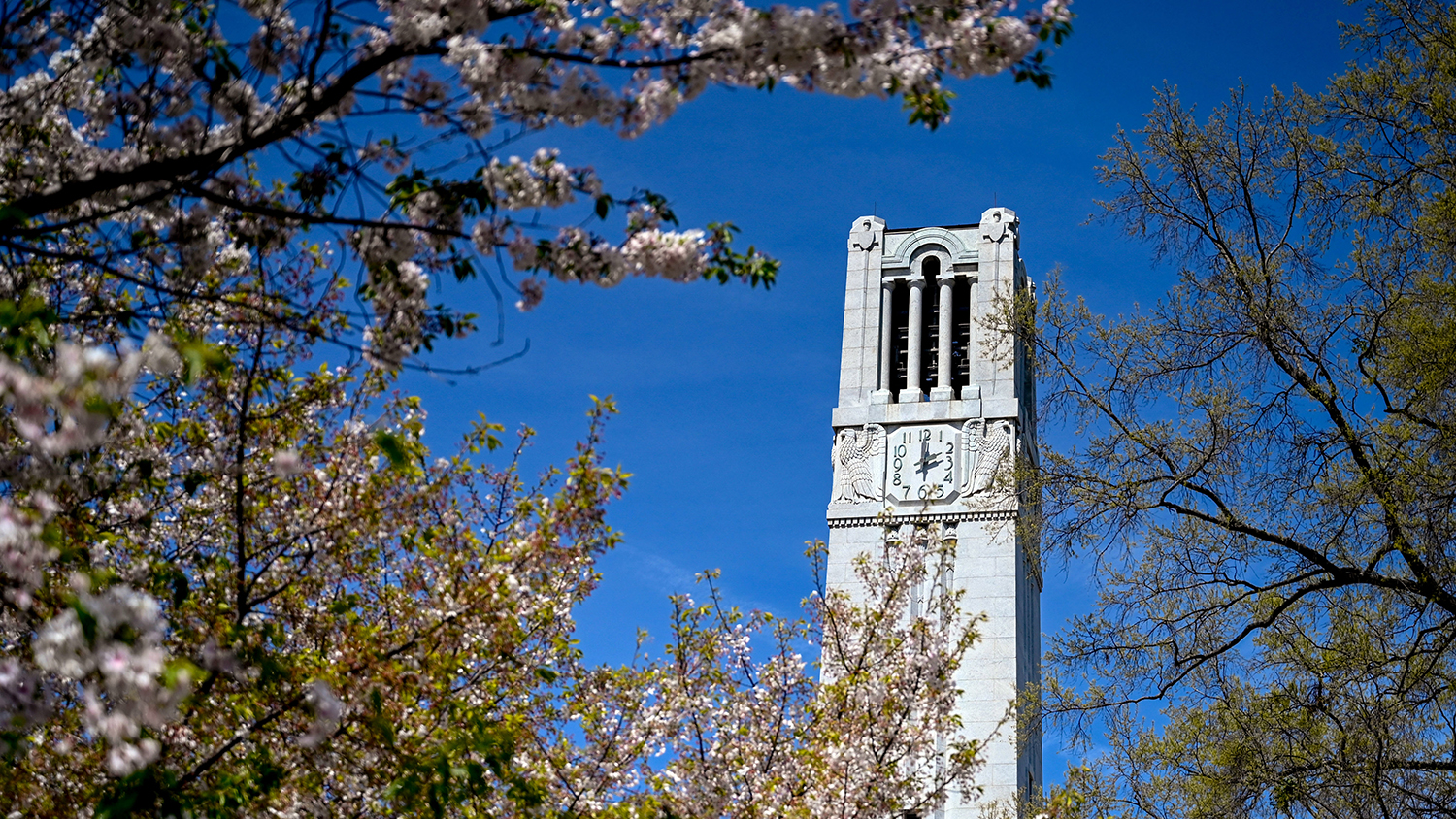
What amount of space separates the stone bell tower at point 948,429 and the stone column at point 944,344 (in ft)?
0.13

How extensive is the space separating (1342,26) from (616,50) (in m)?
9.58

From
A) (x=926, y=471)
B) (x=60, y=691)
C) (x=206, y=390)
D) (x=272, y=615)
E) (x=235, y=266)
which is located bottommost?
(x=60, y=691)

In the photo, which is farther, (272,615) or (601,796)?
(601,796)

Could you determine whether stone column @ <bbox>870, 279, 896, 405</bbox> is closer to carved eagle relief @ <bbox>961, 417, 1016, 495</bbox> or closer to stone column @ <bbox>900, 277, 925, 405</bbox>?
stone column @ <bbox>900, 277, 925, 405</bbox>

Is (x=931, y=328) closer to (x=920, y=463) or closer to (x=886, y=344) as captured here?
(x=886, y=344)

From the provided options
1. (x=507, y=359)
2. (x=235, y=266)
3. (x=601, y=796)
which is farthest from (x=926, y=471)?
(x=507, y=359)

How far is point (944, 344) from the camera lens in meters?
39.1

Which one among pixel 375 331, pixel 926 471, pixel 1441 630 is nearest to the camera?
pixel 375 331

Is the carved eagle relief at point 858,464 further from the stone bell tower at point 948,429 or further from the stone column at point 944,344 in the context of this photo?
the stone column at point 944,344

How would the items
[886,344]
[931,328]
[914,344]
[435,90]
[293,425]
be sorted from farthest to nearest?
[931,328] → [886,344] → [914,344] → [293,425] → [435,90]

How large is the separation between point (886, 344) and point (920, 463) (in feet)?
13.3

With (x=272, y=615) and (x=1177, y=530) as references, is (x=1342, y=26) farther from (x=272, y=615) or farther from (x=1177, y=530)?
(x=272, y=615)

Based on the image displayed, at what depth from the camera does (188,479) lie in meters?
7.41

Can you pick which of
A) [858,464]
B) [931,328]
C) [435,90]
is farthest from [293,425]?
[931,328]
